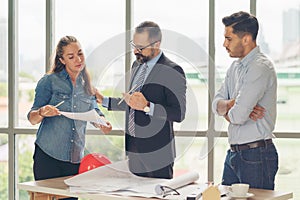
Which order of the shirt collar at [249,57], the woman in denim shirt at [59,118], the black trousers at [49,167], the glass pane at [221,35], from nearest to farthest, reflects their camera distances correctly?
the shirt collar at [249,57]
the woman in denim shirt at [59,118]
the black trousers at [49,167]
the glass pane at [221,35]

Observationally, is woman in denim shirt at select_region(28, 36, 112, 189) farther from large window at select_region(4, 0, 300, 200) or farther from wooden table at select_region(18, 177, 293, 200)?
wooden table at select_region(18, 177, 293, 200)

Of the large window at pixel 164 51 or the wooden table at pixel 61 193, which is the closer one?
the wooden table at pixel 61 193

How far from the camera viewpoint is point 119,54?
2893mm

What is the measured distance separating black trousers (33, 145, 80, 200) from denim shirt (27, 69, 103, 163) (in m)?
0.03

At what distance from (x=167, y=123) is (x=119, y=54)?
41 cm

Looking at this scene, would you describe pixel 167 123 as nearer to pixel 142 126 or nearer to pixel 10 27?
pixel 142 126

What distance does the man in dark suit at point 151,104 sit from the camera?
111 inches

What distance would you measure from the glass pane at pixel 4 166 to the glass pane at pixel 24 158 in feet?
0.32

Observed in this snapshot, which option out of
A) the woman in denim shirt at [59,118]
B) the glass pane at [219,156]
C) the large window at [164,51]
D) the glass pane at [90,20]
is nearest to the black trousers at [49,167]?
the woman in denim shirt at [59,118]

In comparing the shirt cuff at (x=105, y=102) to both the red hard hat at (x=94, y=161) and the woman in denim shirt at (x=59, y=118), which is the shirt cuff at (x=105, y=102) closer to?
the red hard hat at (x=94, y=161)

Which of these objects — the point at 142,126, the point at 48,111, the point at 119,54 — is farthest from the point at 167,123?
the point at 48,111

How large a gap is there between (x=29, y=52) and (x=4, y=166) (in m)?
0.91

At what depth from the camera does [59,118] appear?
3.66 metres

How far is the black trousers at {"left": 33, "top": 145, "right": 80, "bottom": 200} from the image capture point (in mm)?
3658
